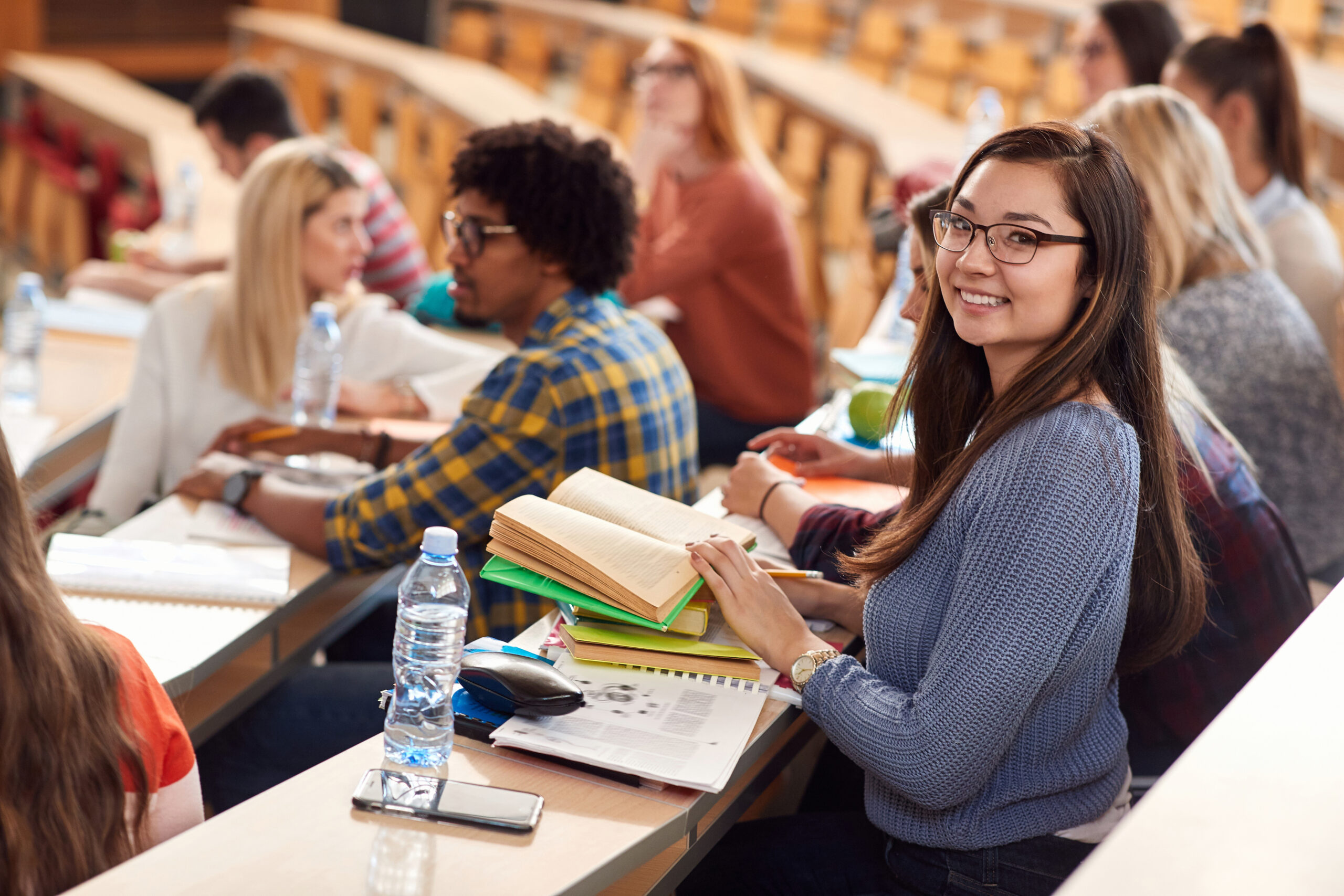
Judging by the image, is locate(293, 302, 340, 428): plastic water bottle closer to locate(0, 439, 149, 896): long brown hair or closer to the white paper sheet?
the white paper sheet

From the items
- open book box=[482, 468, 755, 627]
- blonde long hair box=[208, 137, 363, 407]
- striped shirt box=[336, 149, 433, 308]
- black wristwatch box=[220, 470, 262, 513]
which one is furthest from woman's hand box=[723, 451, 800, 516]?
striped shirt box=[336, 149, 433, 308]

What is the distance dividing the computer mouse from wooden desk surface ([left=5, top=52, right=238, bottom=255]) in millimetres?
3257

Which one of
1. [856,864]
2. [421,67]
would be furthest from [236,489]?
[421,67]

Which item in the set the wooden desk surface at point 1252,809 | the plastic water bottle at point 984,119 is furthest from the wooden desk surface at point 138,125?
the wooden desk surface at point 1252,809

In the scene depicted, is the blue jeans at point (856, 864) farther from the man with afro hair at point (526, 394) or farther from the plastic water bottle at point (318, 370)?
the plastic water bottle at point (318, 370)

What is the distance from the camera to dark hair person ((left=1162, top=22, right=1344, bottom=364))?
296cm

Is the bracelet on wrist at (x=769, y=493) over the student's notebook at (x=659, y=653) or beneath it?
over

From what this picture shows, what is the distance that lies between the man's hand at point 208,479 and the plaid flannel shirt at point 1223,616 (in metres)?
1.12

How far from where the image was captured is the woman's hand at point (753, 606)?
5.05ft

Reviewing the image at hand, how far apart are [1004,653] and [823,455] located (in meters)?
0.98

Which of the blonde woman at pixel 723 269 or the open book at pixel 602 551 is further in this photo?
the blonde woman at pixel 723 269

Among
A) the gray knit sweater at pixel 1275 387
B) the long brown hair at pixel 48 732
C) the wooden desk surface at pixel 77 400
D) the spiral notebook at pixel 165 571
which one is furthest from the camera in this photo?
the wooden desk surface at pixel 77 400

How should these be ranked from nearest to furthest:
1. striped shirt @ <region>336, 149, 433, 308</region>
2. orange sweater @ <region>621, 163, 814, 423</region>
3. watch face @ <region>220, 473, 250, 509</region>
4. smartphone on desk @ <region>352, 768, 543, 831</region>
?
1. smartphone on desk @ <region>352, 768, 543, 831</region>
2. watch face @ <region>220, 473, 250, 509</region>
3. orange sweater @ <region>621, 163, 814, 423</region>
4. striped shirt @ <region>336, 149, 433, 308</region>

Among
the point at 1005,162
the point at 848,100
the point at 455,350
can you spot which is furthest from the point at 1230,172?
the point at 848,100
